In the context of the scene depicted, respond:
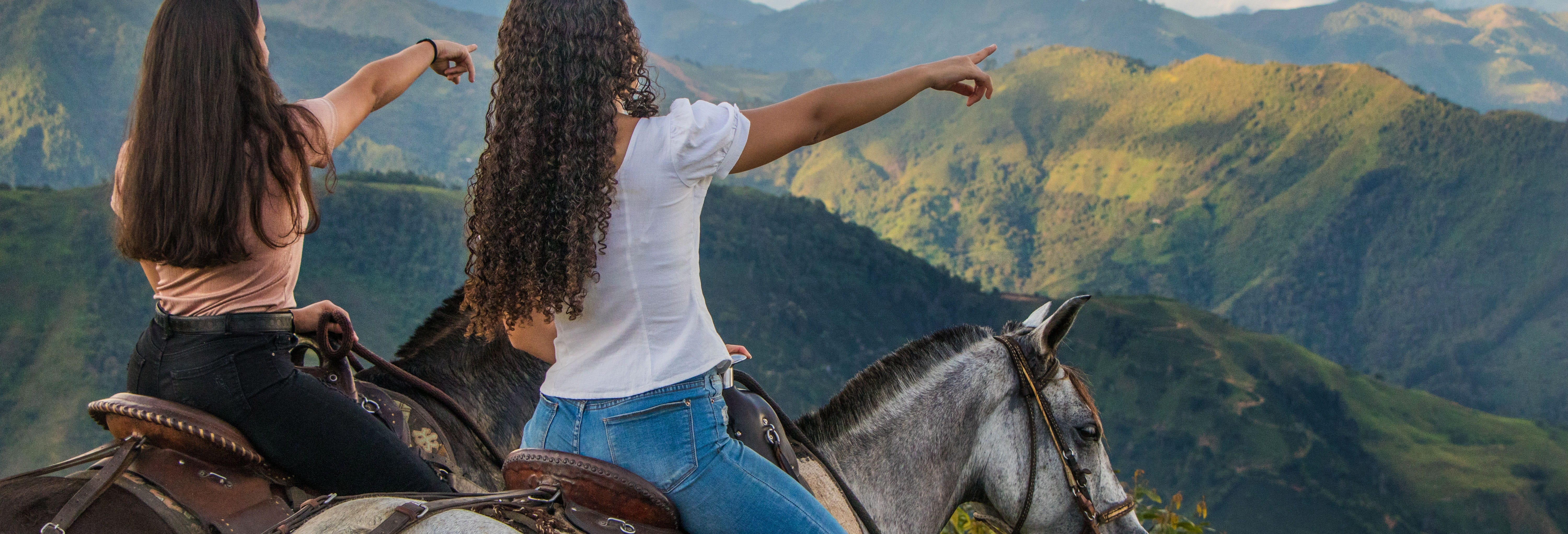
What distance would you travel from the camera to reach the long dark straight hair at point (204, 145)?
9.21 feet

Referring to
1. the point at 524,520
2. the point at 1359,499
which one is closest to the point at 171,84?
the point at 524,520

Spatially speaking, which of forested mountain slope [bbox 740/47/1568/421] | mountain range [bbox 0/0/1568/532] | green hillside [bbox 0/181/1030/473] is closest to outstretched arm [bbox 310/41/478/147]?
mountain range [bbox 0/0/1568/532]

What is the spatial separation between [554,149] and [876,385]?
5.71ft

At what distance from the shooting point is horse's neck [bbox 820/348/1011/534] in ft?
11.6

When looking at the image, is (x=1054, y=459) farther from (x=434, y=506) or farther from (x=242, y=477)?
(x=242, y=477)

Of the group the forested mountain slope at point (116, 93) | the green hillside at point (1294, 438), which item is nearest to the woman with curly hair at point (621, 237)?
the green hillside at point (1294, 438)

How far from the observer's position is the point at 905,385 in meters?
3.61

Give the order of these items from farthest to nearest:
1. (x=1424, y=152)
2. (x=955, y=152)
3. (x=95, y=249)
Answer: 1. (x=955, y=152)
2. (x=1424, y=152)
3. (x=95, y=249)

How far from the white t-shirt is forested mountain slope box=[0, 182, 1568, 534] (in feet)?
199

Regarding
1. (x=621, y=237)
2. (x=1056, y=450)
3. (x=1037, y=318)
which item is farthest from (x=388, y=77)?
(x=1056, y=450)

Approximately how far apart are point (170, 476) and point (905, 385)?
231cm

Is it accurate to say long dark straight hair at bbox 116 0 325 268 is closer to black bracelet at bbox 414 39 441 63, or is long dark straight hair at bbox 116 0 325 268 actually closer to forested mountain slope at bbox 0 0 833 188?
black bracelet at bbox 414 39 441 63

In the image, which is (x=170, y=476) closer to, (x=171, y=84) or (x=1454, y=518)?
(x=171, y=84)

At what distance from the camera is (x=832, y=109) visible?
2.49 metres
